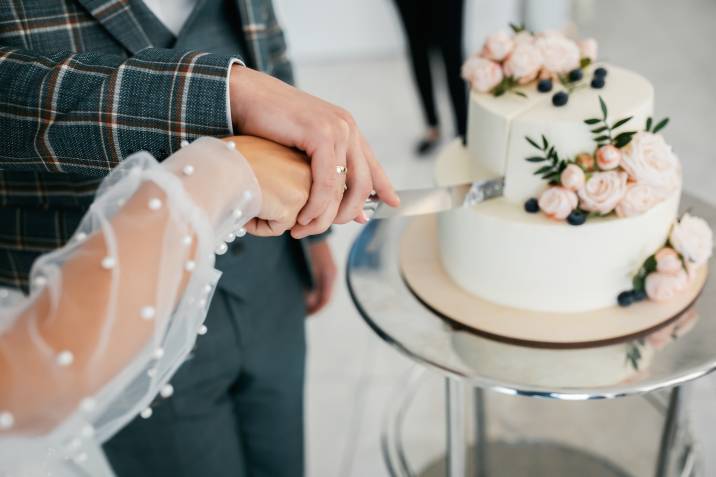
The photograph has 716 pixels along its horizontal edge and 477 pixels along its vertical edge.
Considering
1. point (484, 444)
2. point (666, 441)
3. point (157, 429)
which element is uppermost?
point (157, 429)

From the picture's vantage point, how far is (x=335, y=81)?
454 centimetres

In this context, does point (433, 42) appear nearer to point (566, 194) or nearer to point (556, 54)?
point (556, 54)

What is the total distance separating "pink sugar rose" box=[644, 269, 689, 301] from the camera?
1002mm

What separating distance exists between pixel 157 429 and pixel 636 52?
13.5 feet

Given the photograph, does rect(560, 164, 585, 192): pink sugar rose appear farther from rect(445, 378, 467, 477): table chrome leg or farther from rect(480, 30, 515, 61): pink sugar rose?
rect(445, 378, 467, 477): table chrome leg

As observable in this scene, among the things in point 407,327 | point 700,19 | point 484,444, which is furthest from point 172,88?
point 700,19

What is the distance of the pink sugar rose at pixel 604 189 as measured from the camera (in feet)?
3.11

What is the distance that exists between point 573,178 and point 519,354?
265 mm

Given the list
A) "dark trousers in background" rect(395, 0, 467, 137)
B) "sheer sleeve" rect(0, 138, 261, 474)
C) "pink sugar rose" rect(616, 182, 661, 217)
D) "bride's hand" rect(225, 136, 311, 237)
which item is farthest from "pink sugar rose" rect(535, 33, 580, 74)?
"dark trousers in background" rect(395, 0, 467, 137)

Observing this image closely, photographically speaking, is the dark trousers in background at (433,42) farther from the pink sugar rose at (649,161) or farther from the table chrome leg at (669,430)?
the pink sugar rose at (649,161)

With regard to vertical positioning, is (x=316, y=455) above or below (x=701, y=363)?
below

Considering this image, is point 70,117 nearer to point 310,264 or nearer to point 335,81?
point 310,264

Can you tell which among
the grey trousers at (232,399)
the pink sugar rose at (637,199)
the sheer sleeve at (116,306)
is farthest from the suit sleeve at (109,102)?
the pink sugar rose at (637,199)

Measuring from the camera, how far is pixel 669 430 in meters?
1.32
